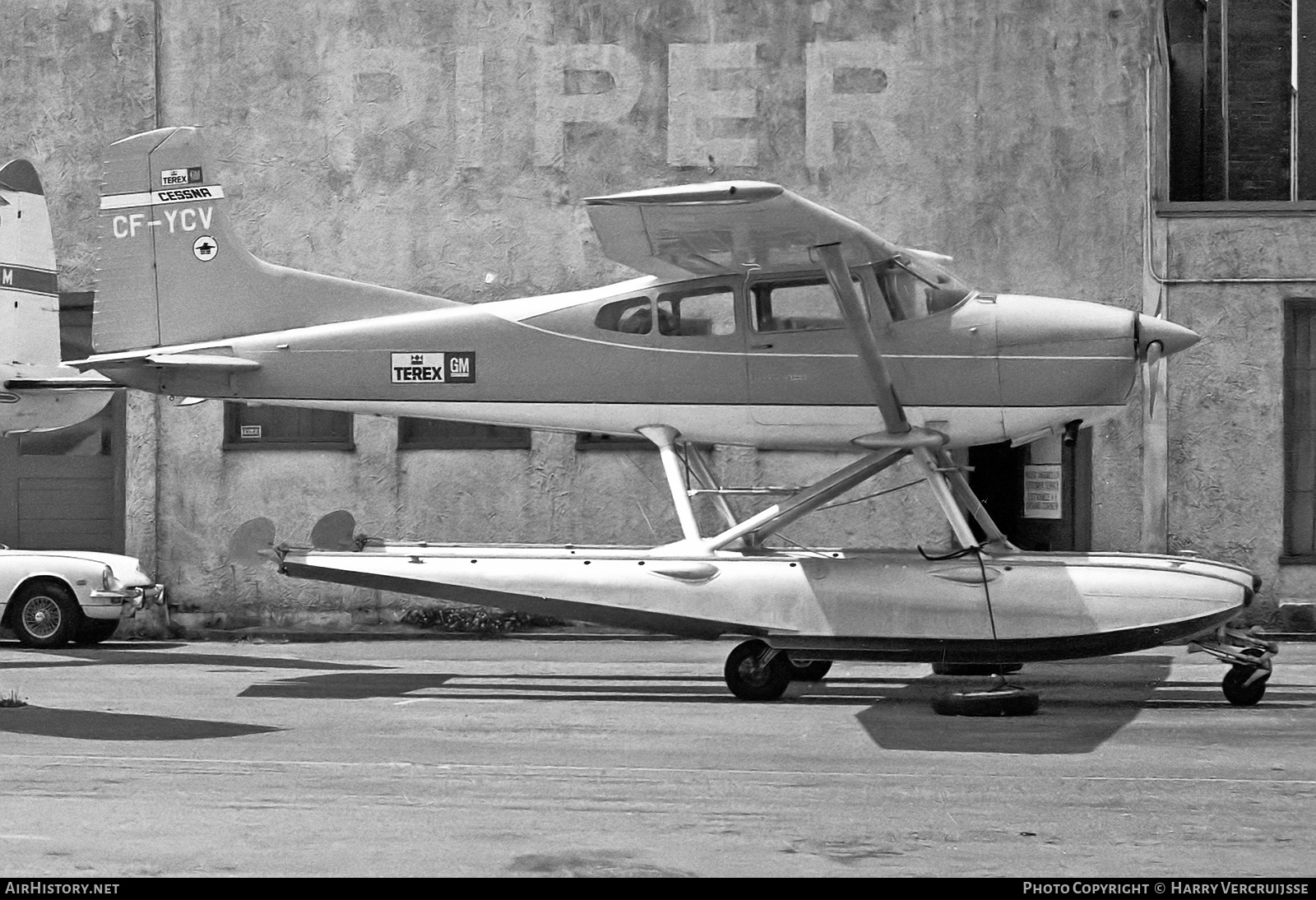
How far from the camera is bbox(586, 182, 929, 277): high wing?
31.1ft

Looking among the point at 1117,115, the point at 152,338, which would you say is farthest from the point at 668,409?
the point at 1117,115

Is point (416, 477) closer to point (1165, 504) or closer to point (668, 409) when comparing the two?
point (668, 409)

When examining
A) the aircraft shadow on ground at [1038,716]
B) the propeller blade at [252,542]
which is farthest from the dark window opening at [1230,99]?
the propeller blade at [252,542]

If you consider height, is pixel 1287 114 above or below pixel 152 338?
above

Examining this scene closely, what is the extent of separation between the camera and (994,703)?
9.86 metres

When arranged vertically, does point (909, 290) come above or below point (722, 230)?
below

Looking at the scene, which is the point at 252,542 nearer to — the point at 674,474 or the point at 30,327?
the point at 674,474

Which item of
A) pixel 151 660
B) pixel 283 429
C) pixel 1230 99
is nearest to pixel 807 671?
pixel 151 660

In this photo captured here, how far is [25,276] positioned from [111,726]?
6.17 meters

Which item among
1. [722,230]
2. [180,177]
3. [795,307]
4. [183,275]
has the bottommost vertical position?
[795,307]

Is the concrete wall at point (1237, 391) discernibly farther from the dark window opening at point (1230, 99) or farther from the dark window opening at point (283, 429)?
the dark window opening at point (283, 429)

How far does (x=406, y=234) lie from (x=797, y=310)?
6416mm

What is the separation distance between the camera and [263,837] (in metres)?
6.34

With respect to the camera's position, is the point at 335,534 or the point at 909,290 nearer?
the point at 909,290
